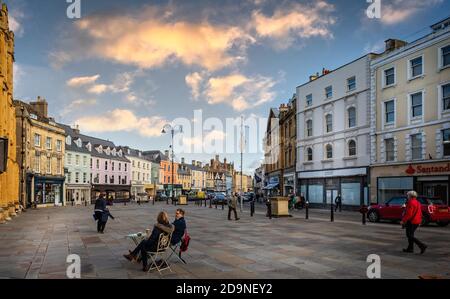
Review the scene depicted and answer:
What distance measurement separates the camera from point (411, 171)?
27.8 m

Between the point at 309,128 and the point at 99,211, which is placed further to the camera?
the point at 309,128

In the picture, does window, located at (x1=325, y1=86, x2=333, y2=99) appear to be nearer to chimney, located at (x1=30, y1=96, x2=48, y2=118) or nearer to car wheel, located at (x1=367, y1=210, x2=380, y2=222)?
car wheel, located at (x1=367, y1=210, x2=380, y2=222)

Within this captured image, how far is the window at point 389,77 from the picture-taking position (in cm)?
3038

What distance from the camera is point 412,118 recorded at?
28.3 meters

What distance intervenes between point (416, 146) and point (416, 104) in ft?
10.5

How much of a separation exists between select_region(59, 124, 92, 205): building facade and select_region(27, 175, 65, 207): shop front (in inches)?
140

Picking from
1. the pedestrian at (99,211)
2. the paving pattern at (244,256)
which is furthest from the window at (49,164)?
the pedestrian at (99,211)

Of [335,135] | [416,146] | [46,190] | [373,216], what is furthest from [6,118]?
[416,146]

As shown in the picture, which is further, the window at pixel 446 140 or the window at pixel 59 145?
the window at pixel 59 145

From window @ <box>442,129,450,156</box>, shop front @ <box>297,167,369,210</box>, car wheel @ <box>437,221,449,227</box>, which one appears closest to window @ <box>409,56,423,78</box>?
window @ <box>442,129,450,156</box>

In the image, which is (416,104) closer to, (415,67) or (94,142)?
(415,67)

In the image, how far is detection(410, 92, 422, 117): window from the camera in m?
27.9

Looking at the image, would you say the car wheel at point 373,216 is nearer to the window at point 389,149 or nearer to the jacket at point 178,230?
the window at point 389,149
